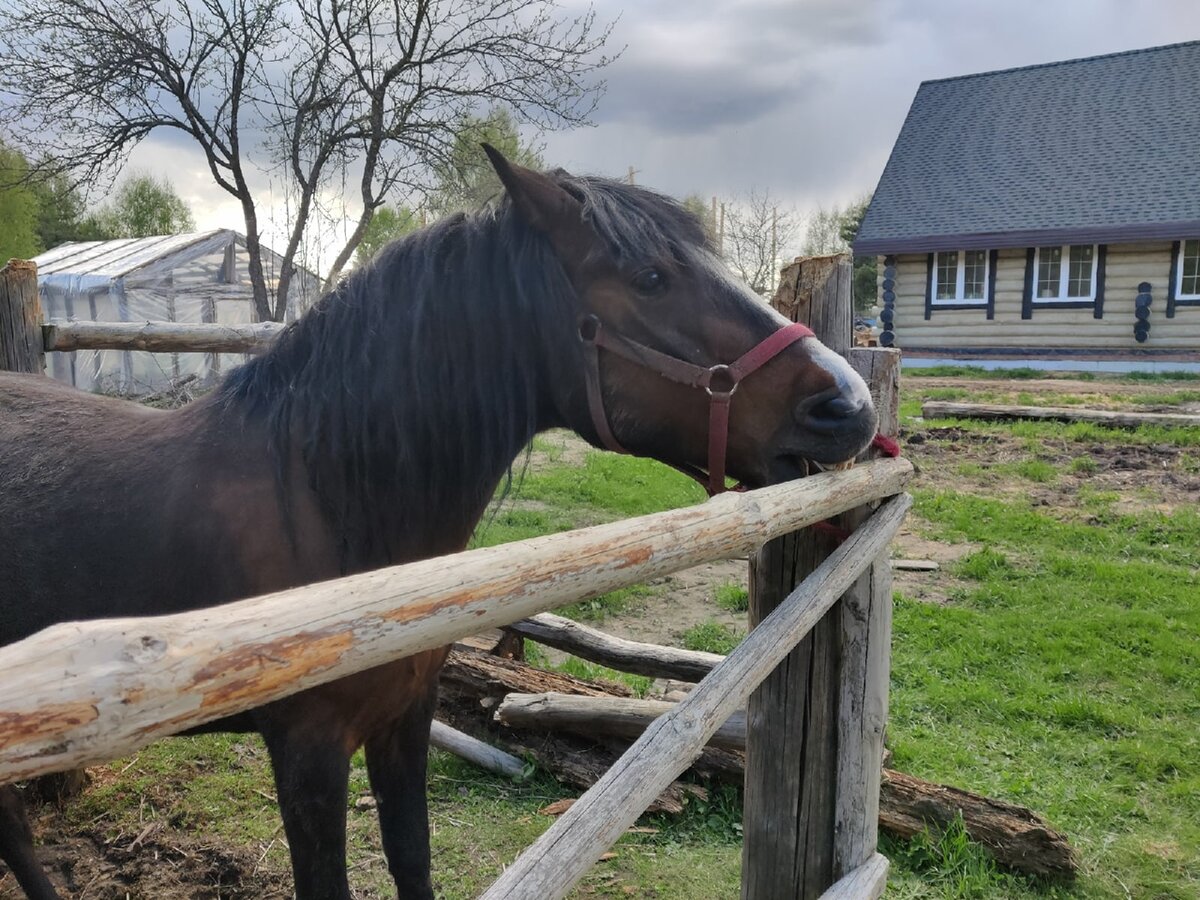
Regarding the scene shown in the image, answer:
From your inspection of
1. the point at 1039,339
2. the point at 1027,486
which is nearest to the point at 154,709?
the point at 1027,486

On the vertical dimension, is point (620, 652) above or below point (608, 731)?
above

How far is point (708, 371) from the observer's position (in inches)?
79.7

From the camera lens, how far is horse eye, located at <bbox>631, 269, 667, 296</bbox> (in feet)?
6.83

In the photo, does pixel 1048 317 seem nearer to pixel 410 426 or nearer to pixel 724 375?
pixel 724 375

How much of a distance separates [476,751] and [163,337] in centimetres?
278

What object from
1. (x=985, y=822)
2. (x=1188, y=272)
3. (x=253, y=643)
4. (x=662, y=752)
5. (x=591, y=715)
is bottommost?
(x=985, y=822)

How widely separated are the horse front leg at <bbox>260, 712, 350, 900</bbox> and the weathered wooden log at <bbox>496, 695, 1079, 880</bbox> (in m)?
1.57

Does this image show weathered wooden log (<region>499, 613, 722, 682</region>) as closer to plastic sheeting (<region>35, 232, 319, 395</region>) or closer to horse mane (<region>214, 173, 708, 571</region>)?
horse mane (<region>214, 173, 708, 571</region>)

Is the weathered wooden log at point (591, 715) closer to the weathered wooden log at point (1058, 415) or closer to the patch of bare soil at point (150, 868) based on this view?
the patch of bare soil at point (150, 868)

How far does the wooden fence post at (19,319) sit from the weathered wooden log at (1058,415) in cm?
1032

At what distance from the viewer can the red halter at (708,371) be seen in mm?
2000

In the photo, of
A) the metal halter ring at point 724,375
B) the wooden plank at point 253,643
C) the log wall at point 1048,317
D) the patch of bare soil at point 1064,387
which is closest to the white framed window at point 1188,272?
the log wall at point 1048,317

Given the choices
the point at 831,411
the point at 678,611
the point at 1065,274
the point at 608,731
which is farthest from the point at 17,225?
the point at 831,411

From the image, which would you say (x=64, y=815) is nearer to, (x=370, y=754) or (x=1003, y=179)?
(x=370, y=754)
